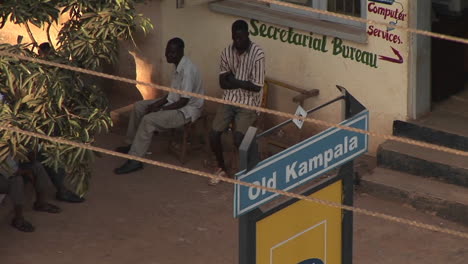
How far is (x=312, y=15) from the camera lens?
11.5 meters

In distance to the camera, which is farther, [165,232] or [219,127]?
[219,127]

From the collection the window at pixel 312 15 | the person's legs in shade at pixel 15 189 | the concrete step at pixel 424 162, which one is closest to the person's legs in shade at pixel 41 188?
the person's legs in shade at pixel 15 189

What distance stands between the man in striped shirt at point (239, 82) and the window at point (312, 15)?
0.64 meters

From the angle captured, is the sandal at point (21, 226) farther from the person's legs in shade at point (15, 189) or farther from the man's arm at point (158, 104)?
the man's arm at point (158, 104)

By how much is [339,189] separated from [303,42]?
14.5ft

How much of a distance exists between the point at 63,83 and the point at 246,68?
2.80m

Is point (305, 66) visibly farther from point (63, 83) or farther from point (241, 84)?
point (63, 83)

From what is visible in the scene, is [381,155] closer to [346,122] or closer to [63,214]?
[63,214]

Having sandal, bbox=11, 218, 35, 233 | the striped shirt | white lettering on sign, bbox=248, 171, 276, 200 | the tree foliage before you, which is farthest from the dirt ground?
white lettering on sign, bbox=248, 171, 276, 200

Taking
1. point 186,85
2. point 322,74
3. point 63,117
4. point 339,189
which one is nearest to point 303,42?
point 322,74

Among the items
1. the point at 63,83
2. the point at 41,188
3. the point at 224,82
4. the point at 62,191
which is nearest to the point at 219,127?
the point at 224,82

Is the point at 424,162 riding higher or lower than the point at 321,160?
lower

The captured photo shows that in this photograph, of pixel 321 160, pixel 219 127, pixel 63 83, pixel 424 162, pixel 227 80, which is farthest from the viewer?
pixel 219 127

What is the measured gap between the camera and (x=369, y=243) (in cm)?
1020
